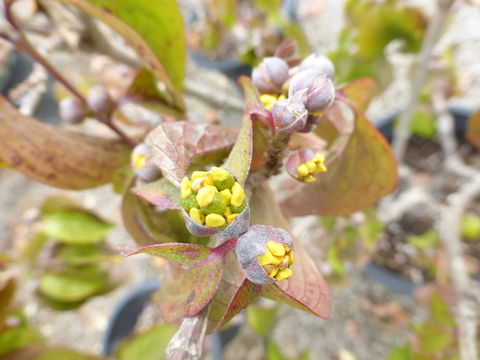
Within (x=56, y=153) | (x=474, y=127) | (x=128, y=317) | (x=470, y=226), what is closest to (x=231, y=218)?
(x=56, y=153)

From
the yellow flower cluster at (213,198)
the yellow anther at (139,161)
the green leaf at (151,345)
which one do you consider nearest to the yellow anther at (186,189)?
the yellow flower cluster at (213,198)

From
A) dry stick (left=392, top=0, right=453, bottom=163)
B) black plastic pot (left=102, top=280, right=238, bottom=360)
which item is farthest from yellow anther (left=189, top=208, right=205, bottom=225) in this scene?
black plastic pot (left=102, top=280, right=238, bottom=360)

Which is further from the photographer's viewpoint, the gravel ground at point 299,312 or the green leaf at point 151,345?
the gravel ground at point 299,312

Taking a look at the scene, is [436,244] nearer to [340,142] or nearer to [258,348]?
[258,348]

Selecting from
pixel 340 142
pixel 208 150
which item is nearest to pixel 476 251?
pixel 340 142

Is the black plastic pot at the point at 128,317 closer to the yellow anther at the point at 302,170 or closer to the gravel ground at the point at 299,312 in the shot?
the gravel ground at the point at 299,312

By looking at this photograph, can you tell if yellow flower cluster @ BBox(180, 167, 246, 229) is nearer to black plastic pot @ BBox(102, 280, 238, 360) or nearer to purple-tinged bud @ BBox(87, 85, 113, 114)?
purple-tinged bud @ BBox(87, 85, 113, 114)
